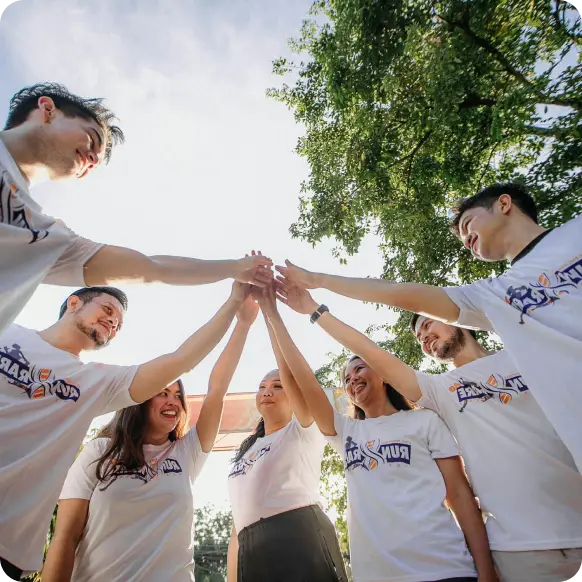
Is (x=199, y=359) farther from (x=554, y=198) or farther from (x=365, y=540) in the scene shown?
(x=554, y=198)

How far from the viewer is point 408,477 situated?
7.35 feet

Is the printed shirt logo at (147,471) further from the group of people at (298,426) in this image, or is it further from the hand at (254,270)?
the hand at (254,270)

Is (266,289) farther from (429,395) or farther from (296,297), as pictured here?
(429,395)

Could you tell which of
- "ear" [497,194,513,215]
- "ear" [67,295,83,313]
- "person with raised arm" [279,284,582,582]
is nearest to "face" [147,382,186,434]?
"ear" [67,295,83,313]

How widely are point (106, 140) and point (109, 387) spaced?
139 cm

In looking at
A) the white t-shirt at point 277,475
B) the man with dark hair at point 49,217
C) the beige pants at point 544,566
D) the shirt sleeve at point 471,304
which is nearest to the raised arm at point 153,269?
the man with dark hair at point 49,217

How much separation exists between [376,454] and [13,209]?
7.14 ft

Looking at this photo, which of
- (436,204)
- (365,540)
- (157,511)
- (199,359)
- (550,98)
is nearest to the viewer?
(365,540)

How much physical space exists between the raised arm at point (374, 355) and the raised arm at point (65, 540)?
1.84 meters

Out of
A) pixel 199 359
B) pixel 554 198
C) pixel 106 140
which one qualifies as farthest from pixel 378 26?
pixel 199 359

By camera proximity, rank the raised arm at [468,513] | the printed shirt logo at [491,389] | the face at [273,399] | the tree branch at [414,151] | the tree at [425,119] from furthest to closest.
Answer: the tree branch at [414,151], the tree at [425,119], the face at [273,399], the printed shirt logo at [491,389], the raised arm at [468,513]

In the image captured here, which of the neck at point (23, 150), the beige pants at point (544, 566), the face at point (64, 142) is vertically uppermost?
the face at point (64, 142)

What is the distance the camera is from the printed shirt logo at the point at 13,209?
61.6 inches

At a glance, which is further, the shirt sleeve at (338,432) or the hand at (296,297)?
the hand at (296,297)
